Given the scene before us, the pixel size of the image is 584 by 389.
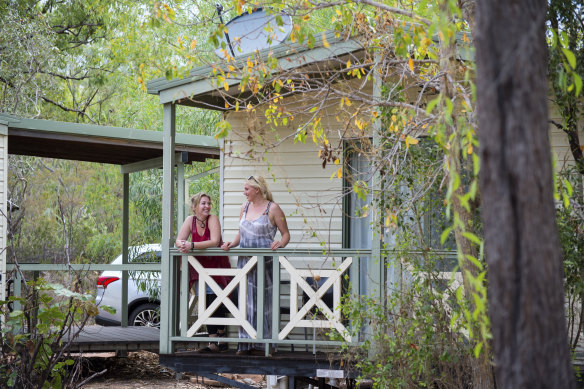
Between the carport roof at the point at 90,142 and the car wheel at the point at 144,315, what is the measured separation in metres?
2.54

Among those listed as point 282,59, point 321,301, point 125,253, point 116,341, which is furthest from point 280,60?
point 125,253

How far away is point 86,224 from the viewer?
23.3 m

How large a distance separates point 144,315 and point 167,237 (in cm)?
546

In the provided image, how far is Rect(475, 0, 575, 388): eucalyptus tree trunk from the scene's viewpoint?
2.65m

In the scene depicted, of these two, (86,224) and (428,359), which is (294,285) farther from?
(86,224)

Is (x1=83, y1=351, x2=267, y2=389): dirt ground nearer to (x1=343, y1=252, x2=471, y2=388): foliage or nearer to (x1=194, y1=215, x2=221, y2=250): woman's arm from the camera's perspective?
(x1=194, y1=215, x2=221, y2=250): woman's arm

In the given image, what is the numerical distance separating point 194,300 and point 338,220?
74.1 inches

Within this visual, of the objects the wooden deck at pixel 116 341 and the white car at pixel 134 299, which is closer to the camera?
the wooden deck at pixel 116 341

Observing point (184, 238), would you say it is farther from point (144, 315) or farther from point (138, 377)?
point (144, 315)

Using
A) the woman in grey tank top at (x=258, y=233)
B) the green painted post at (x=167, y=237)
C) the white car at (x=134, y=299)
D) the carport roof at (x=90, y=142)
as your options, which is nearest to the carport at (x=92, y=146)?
the carport roof at (x=90, y=142)

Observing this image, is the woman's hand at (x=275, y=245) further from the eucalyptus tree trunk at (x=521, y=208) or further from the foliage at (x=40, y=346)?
the eucalyptus tree trunk at (x=521, y=208)

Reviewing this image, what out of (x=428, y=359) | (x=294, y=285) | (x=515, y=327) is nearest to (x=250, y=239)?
(x=294, y=285)

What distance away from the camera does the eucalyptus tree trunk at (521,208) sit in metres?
2.65

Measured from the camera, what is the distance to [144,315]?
42.3 feet
